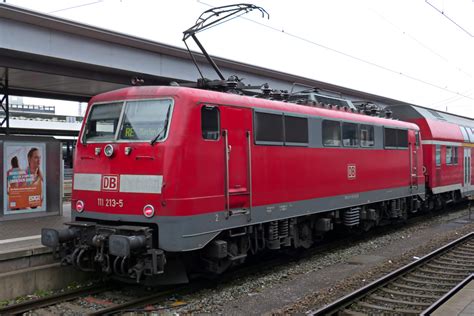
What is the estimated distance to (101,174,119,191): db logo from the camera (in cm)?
731

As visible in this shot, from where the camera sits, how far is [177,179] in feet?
22.5

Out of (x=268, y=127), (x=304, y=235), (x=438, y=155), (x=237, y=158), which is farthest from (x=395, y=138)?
(x=237, y=158)

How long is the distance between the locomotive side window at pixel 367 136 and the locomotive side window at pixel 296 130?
9.12 feet

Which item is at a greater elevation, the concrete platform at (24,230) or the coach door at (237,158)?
the coach door at (237,158)

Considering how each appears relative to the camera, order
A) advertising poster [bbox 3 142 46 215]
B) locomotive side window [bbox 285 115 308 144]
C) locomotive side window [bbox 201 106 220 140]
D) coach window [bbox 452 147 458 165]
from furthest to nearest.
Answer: coach window [bbox 452 147 458 165]
advertising poster [bbox 3 142 46 215]
locomotive side window [bbox 285 115 308 144]
locomotive side window [bbox 201 106 220 140]

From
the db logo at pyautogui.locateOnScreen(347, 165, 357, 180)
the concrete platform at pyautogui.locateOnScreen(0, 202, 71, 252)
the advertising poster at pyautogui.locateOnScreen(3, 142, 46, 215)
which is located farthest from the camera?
the db logo at pyautogui.locateOnScreen(347, 165, 357, 180)

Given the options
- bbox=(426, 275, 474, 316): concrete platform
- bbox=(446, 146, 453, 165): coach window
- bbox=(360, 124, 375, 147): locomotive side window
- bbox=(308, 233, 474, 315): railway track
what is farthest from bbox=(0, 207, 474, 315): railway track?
bbox=(446, 146, 453, 165): coach window

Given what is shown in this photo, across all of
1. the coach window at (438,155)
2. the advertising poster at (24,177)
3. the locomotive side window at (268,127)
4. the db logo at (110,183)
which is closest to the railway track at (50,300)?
the db logo at (110,183)

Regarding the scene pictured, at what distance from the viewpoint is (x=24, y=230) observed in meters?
9.97

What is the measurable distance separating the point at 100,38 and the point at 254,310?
28.8 feet

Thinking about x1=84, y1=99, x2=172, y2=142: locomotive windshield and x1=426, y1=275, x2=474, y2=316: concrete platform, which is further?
x1=84, y1=99, x2=172, y2=142: locomotive windshield

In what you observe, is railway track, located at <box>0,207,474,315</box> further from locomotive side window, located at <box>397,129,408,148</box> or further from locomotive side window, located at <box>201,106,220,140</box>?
locomotive side window, located at <box>397,129,408,148</box>

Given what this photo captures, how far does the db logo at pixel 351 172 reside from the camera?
11.2 m

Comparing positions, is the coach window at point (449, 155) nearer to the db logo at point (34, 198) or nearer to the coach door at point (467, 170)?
the coach door at point (467, 170)
